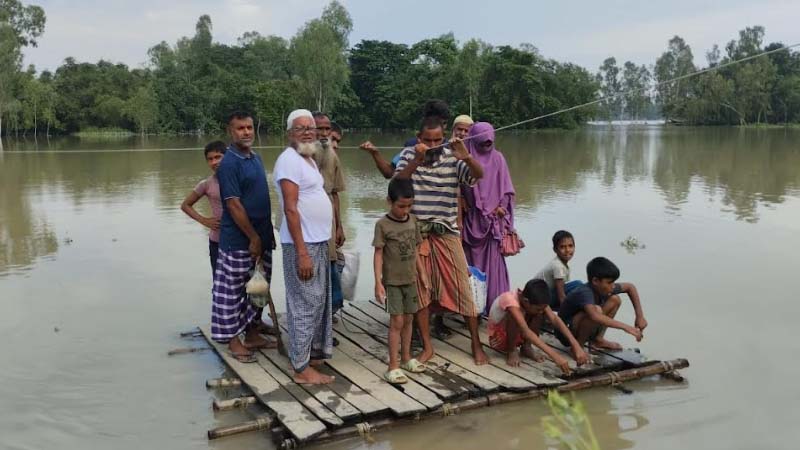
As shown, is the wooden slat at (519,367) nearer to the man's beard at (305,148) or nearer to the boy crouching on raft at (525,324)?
the boy crouching on raft at (525,324)

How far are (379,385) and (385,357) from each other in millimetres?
491

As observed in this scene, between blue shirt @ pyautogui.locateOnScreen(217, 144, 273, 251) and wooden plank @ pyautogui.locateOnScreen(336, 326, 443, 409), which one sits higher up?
blue shirt @ pyautogui.locateOnScreen(217, 144, 273, 251)

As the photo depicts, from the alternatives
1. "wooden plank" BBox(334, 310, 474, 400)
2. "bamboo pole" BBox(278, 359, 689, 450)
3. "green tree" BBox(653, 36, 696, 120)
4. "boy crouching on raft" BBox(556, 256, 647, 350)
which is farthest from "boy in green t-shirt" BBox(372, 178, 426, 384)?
"green tree" BBox(653, 36, 696, 120)

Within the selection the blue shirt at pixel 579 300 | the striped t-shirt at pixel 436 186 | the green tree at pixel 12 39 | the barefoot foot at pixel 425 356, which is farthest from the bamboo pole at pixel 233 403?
the green tree at pixel 12 39

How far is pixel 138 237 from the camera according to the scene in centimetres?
949

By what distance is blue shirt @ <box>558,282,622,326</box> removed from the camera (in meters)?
4.57

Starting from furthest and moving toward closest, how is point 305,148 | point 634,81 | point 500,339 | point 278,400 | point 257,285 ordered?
point 634,81 → point 500,339 → point 257,285 → point 305,148 → point 278,400

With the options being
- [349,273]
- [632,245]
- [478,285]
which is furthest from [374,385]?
[632,245]

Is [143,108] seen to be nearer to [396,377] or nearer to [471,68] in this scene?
[471,68]

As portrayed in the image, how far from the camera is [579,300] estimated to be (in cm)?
458

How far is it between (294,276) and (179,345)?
1876mm

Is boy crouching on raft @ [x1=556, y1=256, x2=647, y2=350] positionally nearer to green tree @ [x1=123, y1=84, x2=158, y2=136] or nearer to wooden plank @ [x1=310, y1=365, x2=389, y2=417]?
wooden plank @ [x1=310, y1=365, x2=389, y2=417]

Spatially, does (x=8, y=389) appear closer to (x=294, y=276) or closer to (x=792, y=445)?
(x=294, y=276)

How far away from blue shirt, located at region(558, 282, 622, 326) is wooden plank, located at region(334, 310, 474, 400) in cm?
100
